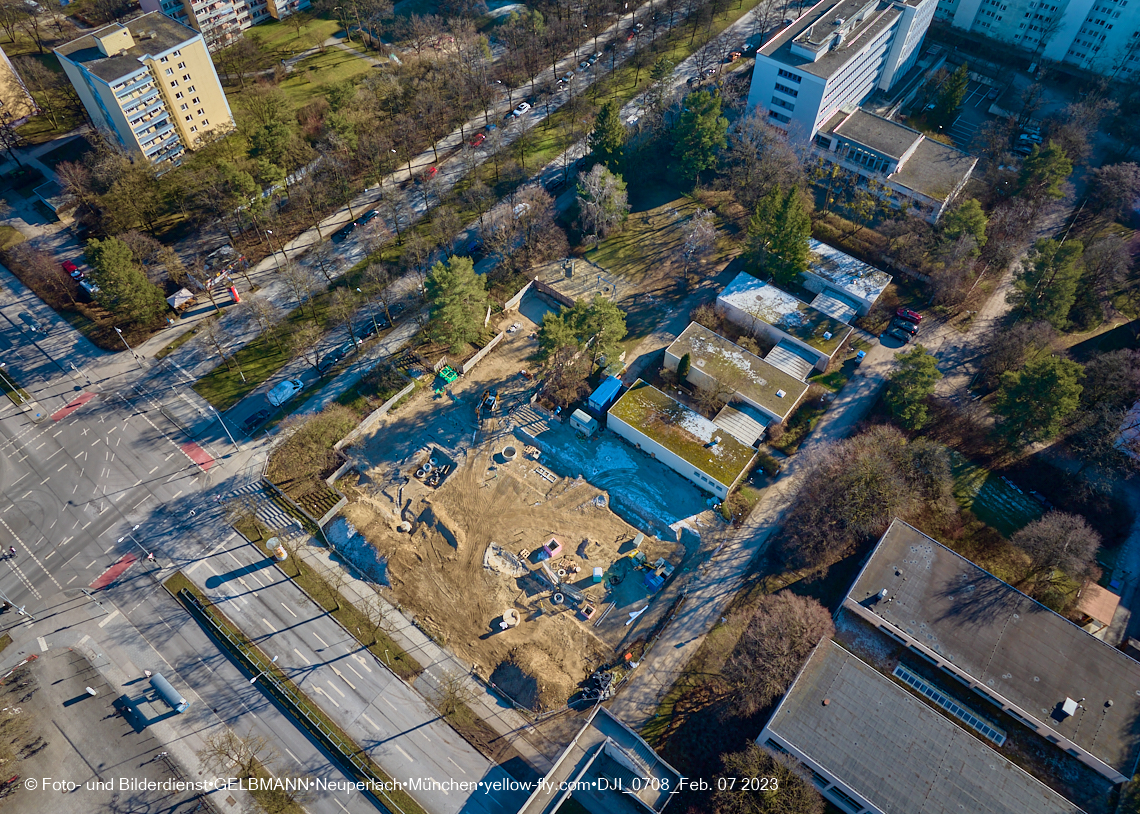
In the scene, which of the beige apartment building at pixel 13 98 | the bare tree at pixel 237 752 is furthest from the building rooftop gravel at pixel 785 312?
the beige apartment building at pixel 13 98

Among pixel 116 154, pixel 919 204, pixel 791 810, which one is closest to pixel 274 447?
pixel 116 154

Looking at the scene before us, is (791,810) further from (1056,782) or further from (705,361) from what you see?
(705,361)

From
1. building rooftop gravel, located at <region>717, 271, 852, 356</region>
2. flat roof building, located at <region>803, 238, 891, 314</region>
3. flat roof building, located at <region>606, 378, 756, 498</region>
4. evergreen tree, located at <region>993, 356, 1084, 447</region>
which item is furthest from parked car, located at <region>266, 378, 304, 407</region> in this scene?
evergreen tree, located at <region>993, 356, 1084, 447</region>

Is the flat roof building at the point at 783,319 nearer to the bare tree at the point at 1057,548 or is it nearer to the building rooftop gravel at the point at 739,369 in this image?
the building rooftop gravel at the point at 739,369

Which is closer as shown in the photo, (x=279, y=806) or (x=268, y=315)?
(x=279, y=806)

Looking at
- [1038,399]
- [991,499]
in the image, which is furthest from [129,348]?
[1038,399]

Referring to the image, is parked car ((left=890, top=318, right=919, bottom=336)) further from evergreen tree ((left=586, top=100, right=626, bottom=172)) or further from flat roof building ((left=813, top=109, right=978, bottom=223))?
evergreen tree ((left=586, top=100, right=626, bottom=172))

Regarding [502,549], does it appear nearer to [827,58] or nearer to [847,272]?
[847,272]
